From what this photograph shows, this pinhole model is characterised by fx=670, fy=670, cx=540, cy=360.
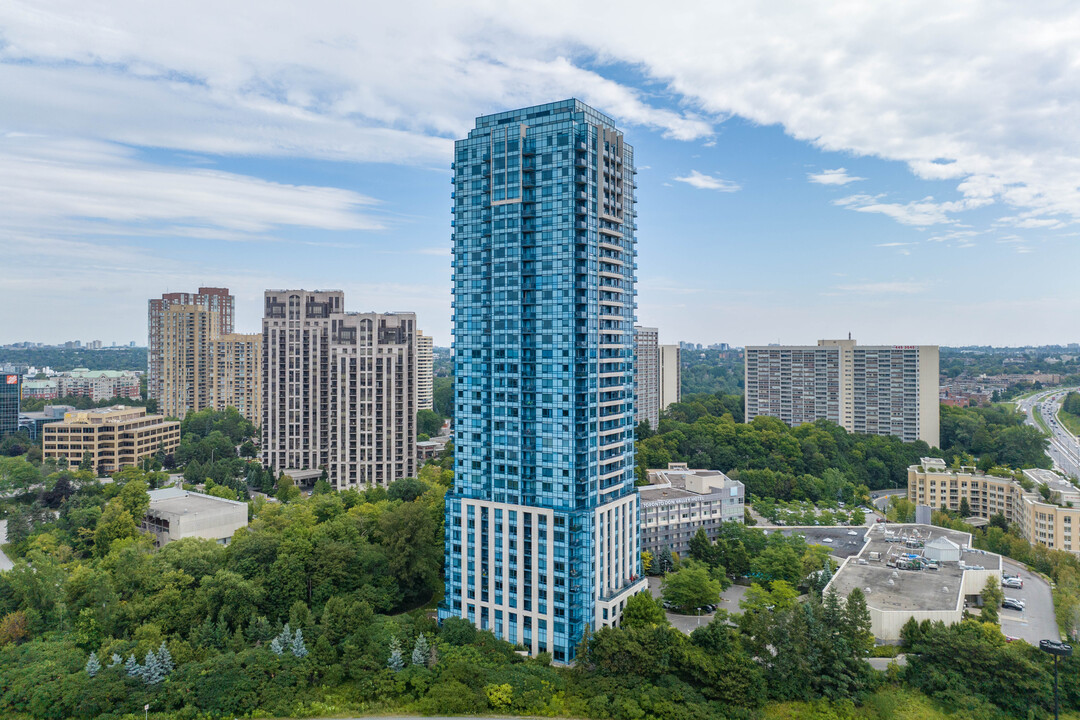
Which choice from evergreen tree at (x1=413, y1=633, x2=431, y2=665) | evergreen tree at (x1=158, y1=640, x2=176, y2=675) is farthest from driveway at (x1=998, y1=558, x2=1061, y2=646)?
evergreen tree at (x1=158, y1=640, x2=176, y2=675)

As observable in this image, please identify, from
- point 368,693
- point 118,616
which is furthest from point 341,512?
point 368,693

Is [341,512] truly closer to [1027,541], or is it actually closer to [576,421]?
[576,421]

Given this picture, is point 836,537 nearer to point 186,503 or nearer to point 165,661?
point 165,661

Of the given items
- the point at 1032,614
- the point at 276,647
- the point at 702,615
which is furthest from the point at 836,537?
the point at 276,647

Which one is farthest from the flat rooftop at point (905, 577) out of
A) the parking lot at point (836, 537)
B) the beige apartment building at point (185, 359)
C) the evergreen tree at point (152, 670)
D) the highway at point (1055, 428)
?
the beige apartment building at point (185, 359)

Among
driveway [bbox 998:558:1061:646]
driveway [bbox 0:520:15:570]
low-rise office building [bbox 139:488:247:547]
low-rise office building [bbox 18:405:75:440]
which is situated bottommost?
driveway [bbox 998:558:1061:646]

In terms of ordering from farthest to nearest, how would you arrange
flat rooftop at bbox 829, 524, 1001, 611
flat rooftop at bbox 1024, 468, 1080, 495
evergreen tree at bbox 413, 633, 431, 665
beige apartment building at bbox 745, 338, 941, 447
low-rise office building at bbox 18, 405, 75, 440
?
low-rise office building at bbox 18, 405, 75, 440, beige apartment building at bbox 745, 338, 941, 447, flat rooftop at bbox 1024, 468, 1080, 495, flat rooftop at bbox 829, 524, 1001, 611, evergreen tree at bbox 413, 633, 431, 665

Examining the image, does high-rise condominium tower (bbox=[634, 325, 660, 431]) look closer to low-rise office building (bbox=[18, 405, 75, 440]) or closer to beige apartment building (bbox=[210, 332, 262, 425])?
beige apartment building (bbox=[210, 332, 262, 425])

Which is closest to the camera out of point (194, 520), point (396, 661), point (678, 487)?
point (396, 661)
